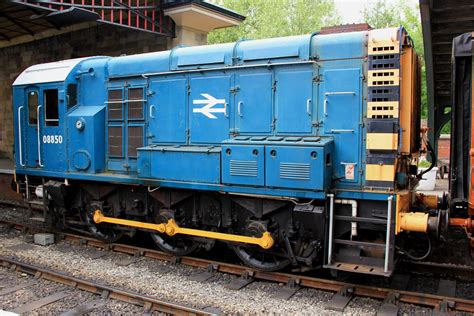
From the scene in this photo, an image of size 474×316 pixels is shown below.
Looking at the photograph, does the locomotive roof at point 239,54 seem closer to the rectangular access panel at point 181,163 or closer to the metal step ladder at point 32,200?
the rectangular access panel at point 181,163

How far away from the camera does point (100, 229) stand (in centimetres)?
870

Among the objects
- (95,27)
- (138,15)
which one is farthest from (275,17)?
(138,15)

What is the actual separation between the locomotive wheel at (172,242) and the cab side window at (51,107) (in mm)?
3068

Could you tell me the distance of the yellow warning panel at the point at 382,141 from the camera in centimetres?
566

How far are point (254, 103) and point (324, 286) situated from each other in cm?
289

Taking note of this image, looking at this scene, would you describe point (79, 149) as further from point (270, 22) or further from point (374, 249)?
point (270, 22)

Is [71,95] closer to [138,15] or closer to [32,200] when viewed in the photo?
[32,200]

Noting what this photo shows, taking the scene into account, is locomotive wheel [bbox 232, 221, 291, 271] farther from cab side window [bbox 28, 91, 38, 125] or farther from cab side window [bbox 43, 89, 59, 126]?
cab side window [bbox 28, 91, 38, 125]

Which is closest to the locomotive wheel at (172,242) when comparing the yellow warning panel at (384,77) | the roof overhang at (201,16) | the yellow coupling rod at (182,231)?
the yellow coupling rod at (182,231)

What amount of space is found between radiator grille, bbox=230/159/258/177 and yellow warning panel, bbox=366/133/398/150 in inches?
62.7

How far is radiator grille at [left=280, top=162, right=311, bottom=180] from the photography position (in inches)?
230

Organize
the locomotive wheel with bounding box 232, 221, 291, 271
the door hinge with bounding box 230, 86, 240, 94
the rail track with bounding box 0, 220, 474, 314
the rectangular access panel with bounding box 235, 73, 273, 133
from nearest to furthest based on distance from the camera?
the rail track with bounding box 0, 220, 474, 314, the locomotive wheel with bounding box 232, 221, 291, 271, the rectangular access panel with bounding box 235, 73, 273, 133, the door hinge with bounding box 230, 86, 240, 94

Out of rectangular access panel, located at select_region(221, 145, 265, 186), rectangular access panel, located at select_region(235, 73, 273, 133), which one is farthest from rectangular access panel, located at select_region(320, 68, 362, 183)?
rectangular access panel, located at select_region(221, 145, 265, 186)

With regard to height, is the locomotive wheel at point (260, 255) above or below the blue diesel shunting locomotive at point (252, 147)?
below
